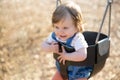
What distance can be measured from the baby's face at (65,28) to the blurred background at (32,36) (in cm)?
128

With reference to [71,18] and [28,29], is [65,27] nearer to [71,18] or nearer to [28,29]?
[71,18]

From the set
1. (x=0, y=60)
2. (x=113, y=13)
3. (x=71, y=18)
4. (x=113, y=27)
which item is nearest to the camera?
(x=71, y=18)

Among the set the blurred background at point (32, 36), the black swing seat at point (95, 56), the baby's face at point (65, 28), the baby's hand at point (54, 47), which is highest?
the baby's face at point (65, 28)

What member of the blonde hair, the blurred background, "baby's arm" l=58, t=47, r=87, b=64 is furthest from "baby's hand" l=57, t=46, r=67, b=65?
the blurred background

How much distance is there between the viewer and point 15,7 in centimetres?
532

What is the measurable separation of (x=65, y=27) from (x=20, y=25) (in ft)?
8.32

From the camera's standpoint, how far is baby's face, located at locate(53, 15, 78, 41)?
2189 millimetres

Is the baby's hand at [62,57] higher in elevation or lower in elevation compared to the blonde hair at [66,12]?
lower

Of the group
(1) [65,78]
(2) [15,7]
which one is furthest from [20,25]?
(1) [65,78]

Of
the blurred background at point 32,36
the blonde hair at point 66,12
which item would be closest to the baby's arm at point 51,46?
the blonde hair at point 66,12

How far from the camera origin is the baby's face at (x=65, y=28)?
2.19 meters

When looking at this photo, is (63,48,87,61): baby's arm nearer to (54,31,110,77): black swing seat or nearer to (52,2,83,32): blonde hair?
(54,31,110,77): black swing seat

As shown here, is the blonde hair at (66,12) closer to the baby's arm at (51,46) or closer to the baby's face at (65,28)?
the baby's face at (65,28)

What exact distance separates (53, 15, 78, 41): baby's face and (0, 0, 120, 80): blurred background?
4.20 ft
